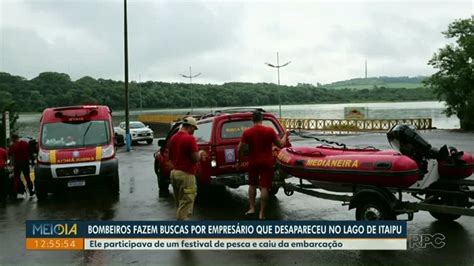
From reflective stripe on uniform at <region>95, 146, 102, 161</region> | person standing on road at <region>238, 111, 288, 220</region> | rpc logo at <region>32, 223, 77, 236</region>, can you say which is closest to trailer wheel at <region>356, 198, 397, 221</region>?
person standing on road at <region>238, 111, 288, 220</region>

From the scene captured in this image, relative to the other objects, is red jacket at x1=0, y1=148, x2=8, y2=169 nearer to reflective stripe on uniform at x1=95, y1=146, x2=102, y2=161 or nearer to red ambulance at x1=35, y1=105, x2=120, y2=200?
red ambulance at x1=35, y1=105, x2=120, y2=200

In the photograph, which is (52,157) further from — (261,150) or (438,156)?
(438,156)

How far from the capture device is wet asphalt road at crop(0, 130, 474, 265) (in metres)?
6.10

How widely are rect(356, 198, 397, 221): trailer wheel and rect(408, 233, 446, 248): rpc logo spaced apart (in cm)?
43

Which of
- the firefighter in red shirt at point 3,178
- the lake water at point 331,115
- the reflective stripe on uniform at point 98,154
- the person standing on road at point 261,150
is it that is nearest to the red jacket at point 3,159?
the firefighter in red shirt at point 3,178

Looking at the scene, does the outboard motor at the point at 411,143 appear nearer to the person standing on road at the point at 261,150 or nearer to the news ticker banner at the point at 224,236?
the news ticker banner at the point at 224,236

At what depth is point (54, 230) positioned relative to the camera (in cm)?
695

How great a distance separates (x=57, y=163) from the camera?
11.3 metres

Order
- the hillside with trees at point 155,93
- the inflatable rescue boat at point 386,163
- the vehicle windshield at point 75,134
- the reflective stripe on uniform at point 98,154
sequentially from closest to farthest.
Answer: the inflatable rescue boat at point 386,163 → the reflective stripe on uniform at point 98,154 → the vehicle windshield at point 75,134 → the hillside with trees at point 155,93

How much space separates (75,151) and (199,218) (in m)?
4.38

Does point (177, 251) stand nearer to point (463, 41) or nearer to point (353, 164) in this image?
point (353, 164)

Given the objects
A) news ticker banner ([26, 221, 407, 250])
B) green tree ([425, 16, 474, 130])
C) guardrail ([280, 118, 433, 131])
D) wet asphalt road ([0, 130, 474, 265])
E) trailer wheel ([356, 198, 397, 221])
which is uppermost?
green tree ([425, 16, 474, 130])

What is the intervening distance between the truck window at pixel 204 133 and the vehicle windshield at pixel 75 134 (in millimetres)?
2925

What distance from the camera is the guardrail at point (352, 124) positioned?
3575cm
